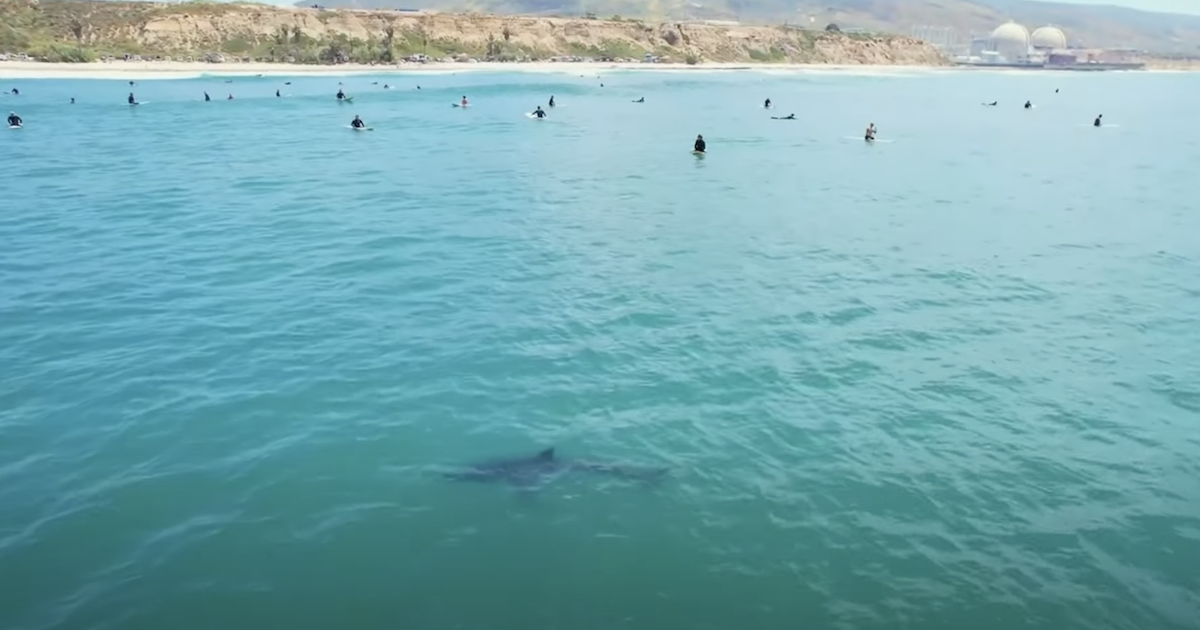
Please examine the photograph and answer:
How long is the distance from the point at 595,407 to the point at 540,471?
3.69 m

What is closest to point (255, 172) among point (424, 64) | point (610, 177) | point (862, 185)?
point (610, 177)

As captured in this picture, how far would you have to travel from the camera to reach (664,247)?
128 feet

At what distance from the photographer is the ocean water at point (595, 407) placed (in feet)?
50.4

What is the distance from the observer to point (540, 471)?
19172 mm

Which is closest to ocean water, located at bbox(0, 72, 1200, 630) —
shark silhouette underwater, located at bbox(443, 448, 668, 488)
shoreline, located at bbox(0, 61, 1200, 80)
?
shark silhouette underwater, located at bbox(443, 448, 668, 488)

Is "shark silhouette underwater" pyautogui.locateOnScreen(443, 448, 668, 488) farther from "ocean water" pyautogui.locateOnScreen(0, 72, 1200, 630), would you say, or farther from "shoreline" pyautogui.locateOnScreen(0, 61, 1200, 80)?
"shoreline" pyautogui.locateOnScreen(0, 61, 1200, 80)

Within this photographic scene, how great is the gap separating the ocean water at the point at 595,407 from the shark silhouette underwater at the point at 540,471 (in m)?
0.31

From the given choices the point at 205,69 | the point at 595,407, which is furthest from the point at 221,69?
the point at 595,407

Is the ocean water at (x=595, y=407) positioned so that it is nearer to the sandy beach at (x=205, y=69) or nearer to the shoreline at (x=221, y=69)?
the shoreline at (x=221, y=69)

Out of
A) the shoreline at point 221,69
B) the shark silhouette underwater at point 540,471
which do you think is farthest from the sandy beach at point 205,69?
the shark silhouette underwater at point 540,471

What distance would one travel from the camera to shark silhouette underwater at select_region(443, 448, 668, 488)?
18.9m

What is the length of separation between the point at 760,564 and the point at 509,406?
8.74 meters

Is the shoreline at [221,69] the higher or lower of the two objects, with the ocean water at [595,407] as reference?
higher

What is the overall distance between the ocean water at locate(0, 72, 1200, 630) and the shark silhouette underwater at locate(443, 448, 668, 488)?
310 mm
